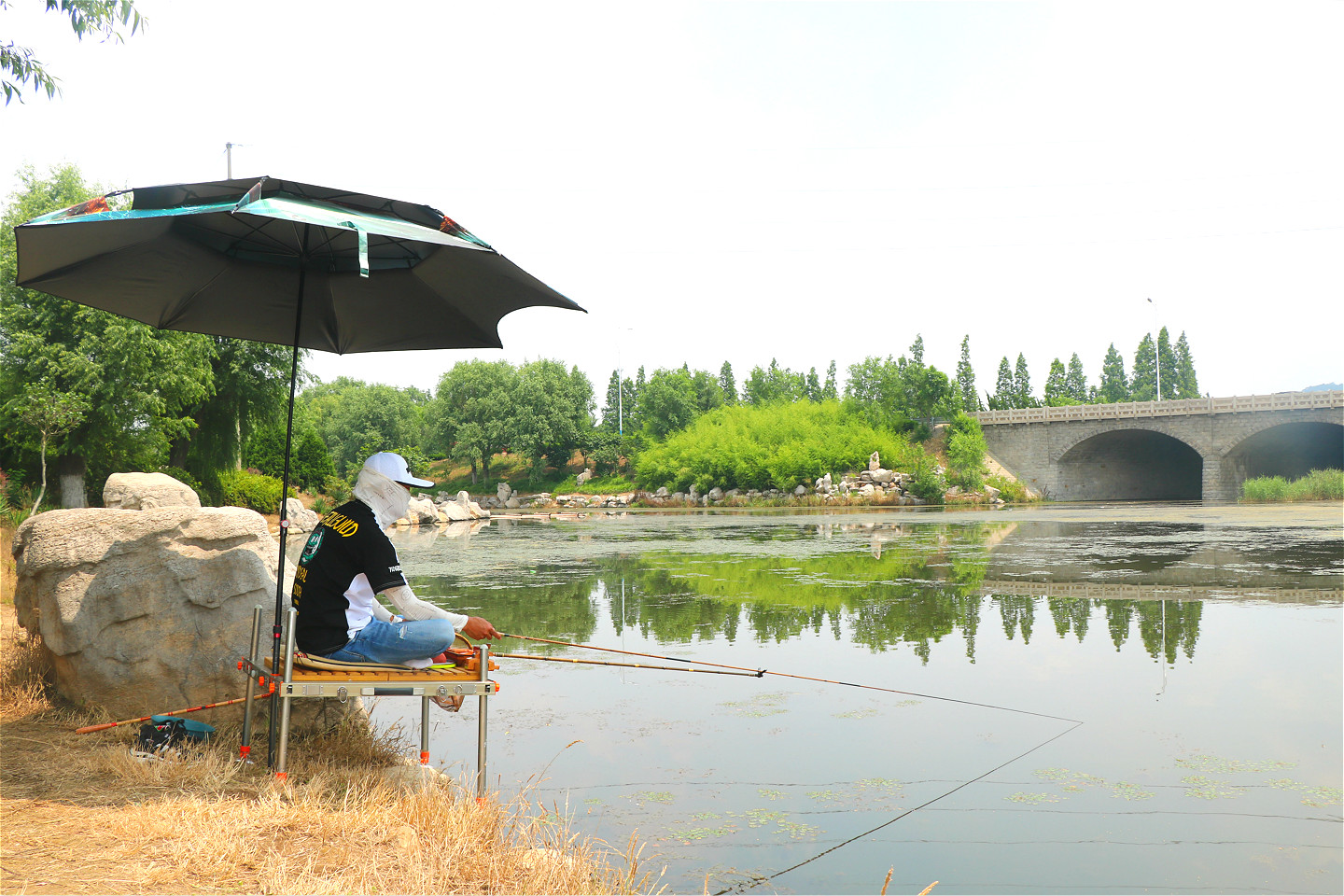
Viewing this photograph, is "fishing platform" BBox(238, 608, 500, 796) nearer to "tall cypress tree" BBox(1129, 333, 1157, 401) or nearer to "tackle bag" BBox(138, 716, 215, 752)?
"tackle bag" BBox(138, 716, 215, 752)

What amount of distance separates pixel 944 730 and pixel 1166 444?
51567 millimetres

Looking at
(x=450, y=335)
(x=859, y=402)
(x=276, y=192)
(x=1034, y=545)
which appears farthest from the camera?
(x=859, y=402)

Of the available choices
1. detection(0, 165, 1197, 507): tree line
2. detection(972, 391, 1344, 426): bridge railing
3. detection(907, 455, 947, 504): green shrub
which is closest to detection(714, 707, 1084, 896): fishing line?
detection(0, 165, 1197, 507): tree line

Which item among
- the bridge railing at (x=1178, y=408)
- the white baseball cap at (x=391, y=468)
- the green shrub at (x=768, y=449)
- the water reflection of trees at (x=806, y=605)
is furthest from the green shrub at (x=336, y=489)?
the bridge railing at (x=1178, y=408)

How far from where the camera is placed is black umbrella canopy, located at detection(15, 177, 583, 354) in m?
3.63

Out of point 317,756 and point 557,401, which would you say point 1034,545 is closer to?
point 317,756

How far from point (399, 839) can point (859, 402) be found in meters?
50.2

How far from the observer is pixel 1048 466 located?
46.8m

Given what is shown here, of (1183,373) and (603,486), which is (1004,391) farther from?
(603,486)

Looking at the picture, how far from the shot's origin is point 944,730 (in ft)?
17.0

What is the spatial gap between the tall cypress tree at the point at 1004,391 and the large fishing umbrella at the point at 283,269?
7514cm

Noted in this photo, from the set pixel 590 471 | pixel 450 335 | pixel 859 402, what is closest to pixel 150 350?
pixel 450 335

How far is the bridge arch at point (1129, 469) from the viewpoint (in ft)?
155

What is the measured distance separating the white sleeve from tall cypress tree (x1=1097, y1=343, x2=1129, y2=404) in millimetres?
78547
